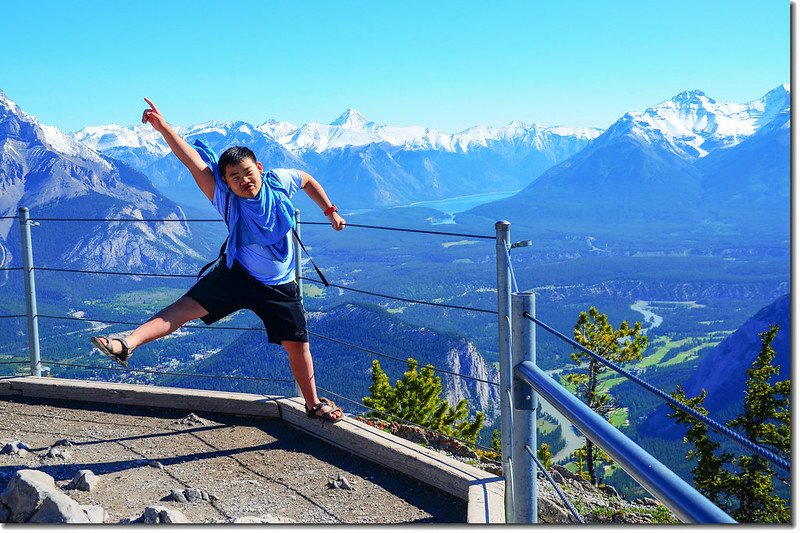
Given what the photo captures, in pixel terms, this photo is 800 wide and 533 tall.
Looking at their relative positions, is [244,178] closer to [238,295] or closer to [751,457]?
[238,295]

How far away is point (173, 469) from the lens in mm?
4137

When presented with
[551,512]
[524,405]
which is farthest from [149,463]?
[524,405]

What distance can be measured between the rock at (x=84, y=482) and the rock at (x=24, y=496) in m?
0.51

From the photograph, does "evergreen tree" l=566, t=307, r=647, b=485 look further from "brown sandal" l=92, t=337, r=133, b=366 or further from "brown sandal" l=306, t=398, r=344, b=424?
"brown sandal" l=92, t=337, r=133, b=366

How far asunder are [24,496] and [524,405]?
220cm

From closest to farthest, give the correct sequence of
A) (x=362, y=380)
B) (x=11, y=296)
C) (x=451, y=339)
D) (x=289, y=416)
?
(x=289, y=416) < (x=362, y=380) < (x=451, y=339) < (x=11, y=296)

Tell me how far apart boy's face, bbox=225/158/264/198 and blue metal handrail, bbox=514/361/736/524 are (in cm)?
214

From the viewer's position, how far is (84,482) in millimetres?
3805

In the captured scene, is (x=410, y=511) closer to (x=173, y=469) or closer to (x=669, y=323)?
(x=173, y=469)

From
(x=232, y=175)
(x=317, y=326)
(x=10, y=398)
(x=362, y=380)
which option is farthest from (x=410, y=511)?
(x=317, y=326)

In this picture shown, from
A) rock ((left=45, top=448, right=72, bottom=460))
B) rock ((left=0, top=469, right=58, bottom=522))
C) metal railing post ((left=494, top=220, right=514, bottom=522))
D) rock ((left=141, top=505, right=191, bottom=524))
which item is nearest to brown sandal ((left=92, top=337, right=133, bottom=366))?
rock ((left=0, top=469, right=58, bottom=522))

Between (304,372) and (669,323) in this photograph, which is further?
(669,323)

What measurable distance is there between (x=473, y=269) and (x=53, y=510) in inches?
7770

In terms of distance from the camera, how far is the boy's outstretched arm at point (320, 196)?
13.3 ft
